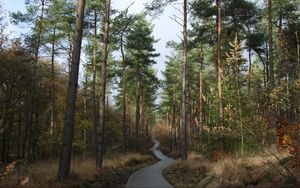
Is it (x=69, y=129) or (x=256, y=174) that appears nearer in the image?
(x=256, y=174)

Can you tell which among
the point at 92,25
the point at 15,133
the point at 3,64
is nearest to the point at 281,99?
the point at 3,64

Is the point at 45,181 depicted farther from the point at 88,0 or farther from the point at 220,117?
the point at 88,0

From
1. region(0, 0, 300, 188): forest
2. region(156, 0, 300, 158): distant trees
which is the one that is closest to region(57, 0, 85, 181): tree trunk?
region(0, 0, 300, 188): forest

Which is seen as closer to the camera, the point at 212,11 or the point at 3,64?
the point at 3,64

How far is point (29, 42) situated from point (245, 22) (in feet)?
57.1

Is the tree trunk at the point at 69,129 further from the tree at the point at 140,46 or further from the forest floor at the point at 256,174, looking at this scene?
the tree at the point at 140,46

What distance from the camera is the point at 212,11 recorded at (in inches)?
1072

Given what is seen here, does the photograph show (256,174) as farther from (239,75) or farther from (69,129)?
(69,129)

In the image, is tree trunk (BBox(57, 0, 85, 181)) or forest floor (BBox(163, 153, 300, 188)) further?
tree trunk (BBox(57, 0, 85, 181))

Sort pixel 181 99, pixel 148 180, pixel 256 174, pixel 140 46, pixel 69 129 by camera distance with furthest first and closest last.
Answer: pixel 140 46, pixel 181 99, pixel 148 180, pixel 69 129, pixel 256 174

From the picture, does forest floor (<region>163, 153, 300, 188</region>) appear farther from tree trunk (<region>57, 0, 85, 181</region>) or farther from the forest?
tree trunk (<region>57, 0, 85, 181</region>)

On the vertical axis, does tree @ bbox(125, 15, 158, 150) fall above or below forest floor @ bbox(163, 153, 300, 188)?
above

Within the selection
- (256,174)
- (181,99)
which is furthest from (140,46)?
(256,174)

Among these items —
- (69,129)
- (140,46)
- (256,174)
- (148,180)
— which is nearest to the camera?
(256,174)
